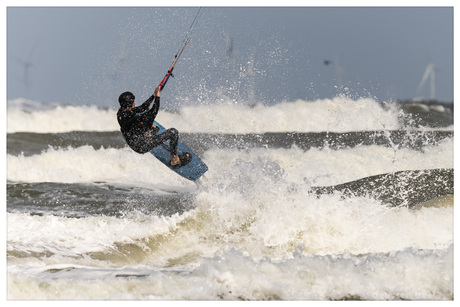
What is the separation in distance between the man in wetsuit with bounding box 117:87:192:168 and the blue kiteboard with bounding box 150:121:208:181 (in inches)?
24.3

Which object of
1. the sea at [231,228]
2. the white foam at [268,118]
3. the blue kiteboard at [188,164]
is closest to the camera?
the sea at [231,228]

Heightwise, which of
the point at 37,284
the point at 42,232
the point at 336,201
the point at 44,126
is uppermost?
the point at 44,126

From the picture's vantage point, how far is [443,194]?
9.27 m

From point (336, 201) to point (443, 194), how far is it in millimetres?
2250

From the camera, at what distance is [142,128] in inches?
316

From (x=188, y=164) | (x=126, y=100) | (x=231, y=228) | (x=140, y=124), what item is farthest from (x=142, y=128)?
(x=231, y=228)

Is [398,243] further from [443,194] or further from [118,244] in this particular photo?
[118,244]

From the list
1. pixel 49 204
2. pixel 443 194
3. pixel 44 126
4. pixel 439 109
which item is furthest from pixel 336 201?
pixel 439 109

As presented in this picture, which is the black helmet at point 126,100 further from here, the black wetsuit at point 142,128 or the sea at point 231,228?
the sea at point 231,228

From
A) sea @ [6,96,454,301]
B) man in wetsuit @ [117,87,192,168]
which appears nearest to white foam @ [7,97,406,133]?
sea @ [6,96,454,301]

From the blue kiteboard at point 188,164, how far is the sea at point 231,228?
0.71 feet

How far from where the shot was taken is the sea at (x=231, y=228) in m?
5.43

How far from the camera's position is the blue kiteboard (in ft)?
30.0

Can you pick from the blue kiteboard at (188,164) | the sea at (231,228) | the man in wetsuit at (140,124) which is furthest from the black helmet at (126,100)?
the sea at (231,228)
